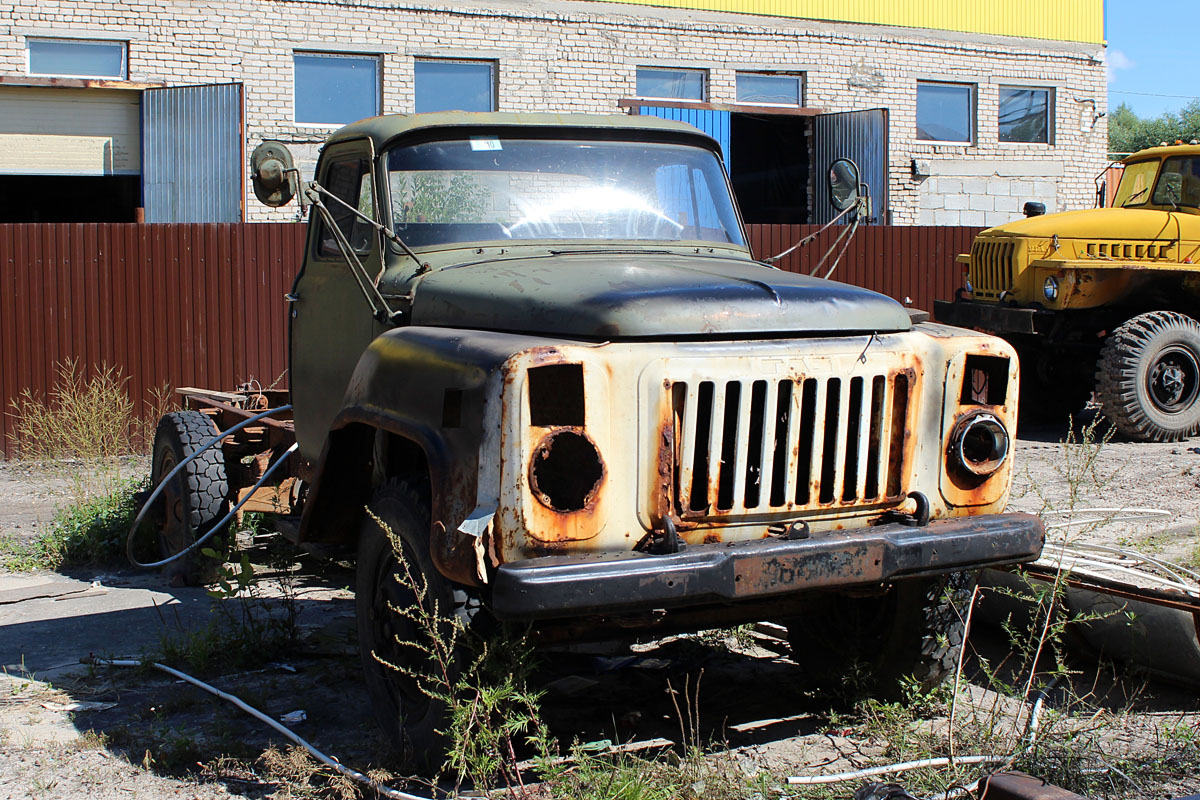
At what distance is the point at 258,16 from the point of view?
15.9 metres

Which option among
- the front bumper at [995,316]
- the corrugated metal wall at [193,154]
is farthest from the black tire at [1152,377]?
the corrugated metal wall at [193,154]

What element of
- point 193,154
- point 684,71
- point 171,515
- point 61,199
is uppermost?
point 684,71

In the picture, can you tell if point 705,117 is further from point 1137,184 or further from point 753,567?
point 753,567

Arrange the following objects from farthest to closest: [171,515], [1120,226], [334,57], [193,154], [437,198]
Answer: [334,57] < [193,154] < [1120,226] < [171,515] < [437,198]

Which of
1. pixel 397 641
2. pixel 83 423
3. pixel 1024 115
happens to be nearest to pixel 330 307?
pixel 397 641

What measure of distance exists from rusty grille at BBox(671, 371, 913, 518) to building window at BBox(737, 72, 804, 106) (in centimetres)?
1596

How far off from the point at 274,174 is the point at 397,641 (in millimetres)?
1683

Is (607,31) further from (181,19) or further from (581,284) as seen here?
(581,284)

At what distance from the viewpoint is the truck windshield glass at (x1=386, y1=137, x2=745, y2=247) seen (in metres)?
4.45

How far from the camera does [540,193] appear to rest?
457 cm

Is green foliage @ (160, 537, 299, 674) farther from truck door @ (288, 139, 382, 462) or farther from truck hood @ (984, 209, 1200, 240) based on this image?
truck hood @ (984, 209, 1200, 240)

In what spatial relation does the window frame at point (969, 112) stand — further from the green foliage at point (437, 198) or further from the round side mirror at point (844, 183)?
the green foliage at point (437, 198)

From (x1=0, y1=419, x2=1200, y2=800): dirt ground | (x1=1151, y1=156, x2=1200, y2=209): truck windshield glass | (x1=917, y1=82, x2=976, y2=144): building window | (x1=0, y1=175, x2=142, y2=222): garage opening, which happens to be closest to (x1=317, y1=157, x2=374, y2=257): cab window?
(x1=0, y1=419, x2=1200, y2=800): dirt ground

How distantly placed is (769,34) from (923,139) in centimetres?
319
